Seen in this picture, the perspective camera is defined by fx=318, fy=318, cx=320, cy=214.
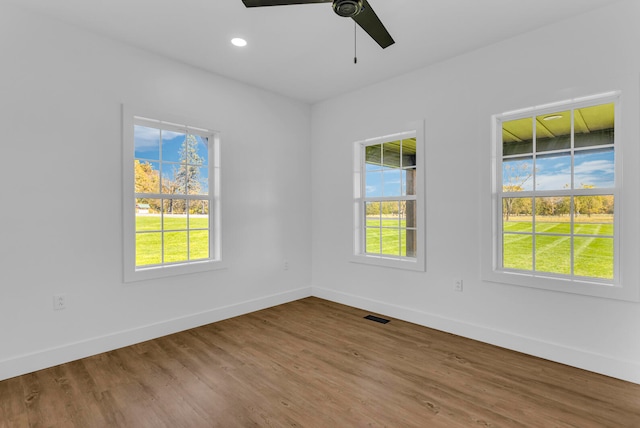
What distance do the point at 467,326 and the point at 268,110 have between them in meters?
3.56

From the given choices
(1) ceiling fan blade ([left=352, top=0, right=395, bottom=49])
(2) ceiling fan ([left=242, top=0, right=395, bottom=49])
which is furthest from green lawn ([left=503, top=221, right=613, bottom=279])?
(2) ceiling fan ([left=242, top=0, right=395, bottom=49])

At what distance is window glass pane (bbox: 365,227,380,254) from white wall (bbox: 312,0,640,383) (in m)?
0.24

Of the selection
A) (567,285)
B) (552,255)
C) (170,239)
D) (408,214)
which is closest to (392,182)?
(408,214)

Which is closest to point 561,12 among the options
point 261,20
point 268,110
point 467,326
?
point 261,20

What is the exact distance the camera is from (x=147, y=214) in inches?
131

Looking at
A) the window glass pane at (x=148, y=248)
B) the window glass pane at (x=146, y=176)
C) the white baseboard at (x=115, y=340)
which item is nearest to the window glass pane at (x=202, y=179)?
the window glass pane at (x=146, y=176)

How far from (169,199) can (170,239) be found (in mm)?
437

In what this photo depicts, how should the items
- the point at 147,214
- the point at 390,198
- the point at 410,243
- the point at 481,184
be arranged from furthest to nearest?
the point at 390,198 → the point at 410,243 → the point at 147,214 → the point at 481,184

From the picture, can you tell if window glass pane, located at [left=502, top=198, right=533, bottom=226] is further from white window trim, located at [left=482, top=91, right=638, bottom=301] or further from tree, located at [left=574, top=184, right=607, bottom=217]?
tree, located at [left=574, top=184, right=607, bottom=217]

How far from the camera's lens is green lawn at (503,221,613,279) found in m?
2.75

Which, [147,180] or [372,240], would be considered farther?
[372,240]

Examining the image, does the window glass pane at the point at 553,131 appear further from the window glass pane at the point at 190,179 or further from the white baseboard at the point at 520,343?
the window glass pane at the point at 190,179

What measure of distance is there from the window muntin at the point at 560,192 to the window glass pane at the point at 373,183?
1463 millimetres

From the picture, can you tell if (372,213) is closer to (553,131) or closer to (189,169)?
(553,131)
